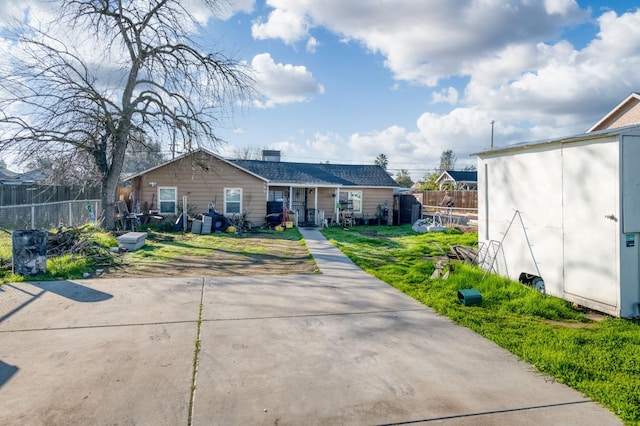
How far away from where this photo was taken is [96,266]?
7949 millimetres

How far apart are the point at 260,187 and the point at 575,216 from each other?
1432 centimetres

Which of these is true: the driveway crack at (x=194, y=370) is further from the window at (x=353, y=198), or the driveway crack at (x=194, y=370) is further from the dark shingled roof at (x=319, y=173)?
the window at (x=353, y=198)

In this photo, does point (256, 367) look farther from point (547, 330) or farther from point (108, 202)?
point (108, 202)

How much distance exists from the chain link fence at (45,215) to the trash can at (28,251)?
20.7 feet

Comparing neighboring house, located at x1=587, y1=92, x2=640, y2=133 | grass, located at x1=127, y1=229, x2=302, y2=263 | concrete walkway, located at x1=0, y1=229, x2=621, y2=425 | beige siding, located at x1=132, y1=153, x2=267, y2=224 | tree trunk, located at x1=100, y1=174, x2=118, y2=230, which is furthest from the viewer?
neighboring house, located at x1=587, y1=92, x2=640, y2=133

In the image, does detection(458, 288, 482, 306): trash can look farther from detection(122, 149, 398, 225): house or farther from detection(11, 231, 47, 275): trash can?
detection(122, 149, 398, 225): house

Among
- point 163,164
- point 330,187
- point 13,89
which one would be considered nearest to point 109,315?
point 13,89

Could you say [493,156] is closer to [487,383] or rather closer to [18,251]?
[487,383]

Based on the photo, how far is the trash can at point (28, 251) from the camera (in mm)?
6750

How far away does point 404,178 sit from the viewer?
2293 inches

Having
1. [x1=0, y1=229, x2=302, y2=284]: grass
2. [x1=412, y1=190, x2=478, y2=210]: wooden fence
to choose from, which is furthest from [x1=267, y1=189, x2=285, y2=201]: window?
[x1=412, y1=190, x2=478, y2=210]: wooden fence

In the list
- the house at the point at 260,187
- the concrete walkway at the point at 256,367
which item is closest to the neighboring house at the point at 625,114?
the house at the point at 260,187

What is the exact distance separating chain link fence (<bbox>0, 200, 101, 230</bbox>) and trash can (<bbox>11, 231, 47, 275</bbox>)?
20.7 ft

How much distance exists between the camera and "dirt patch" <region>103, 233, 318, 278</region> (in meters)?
7.59
